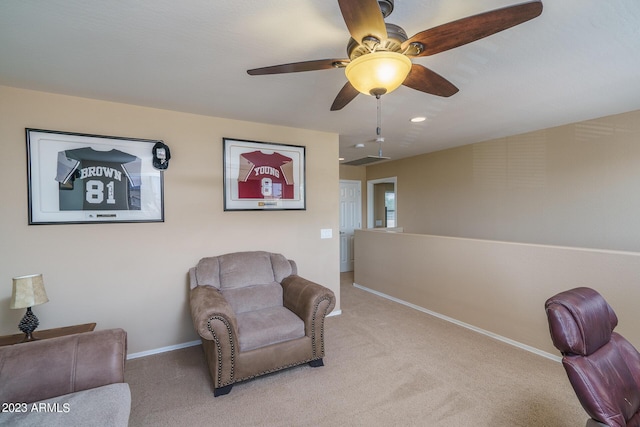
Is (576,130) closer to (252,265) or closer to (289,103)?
(289,103)

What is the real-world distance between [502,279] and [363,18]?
10.0ft

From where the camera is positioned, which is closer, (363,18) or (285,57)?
(363,18)

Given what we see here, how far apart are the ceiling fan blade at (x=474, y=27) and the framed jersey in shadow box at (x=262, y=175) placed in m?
2.31

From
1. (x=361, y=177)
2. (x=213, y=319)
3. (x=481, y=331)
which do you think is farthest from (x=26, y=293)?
(x=361, y=177)

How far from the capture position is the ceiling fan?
103 cm

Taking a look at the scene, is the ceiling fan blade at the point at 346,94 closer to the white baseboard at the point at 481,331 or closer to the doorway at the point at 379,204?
the white baseboard at the point at 481,331

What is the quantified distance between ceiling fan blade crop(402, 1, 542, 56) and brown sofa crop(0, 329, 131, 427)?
2.10 m

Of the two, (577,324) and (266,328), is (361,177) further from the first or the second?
(577,324)

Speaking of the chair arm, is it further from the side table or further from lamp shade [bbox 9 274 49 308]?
lamp shade [bbox 9 274 49 308]

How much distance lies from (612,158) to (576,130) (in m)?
0.46

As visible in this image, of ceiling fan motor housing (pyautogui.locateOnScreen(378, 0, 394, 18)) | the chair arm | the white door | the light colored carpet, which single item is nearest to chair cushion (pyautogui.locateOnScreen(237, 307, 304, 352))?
the chair arm

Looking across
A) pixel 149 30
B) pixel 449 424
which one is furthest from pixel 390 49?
pixel 449 424

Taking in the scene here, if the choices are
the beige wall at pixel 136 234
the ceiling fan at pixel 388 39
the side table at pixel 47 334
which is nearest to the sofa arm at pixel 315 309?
the beige wall at pixel 136 234

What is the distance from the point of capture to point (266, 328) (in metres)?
2.35
